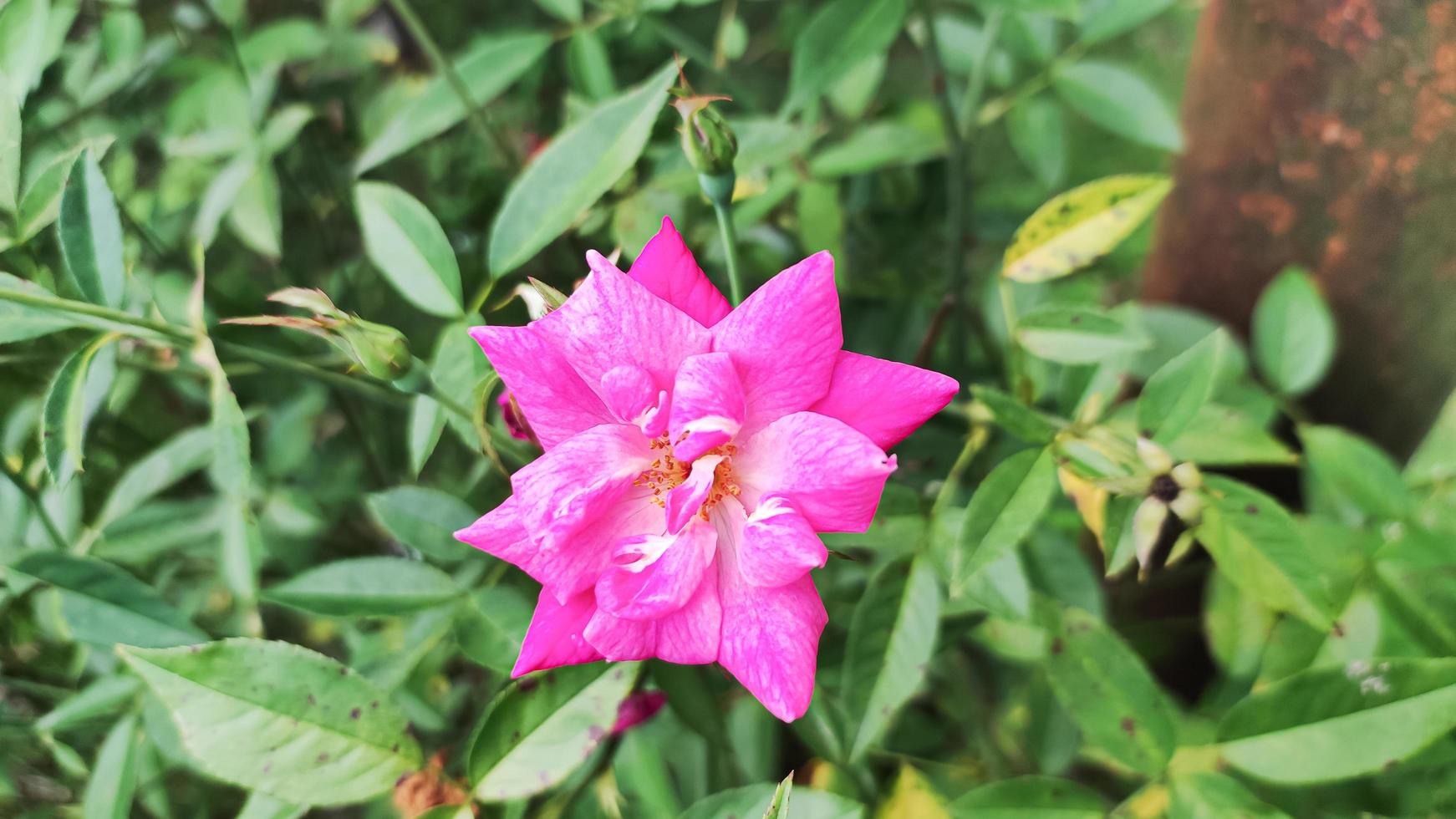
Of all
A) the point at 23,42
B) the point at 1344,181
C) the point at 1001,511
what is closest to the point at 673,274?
the point at 1001,511

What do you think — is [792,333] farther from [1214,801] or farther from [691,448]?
[1214,801]

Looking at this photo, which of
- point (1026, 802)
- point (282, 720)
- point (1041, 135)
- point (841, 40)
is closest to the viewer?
point (282, 720)

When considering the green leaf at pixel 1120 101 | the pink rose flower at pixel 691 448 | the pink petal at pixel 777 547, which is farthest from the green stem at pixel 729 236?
the green leaf at pixel 1120 101

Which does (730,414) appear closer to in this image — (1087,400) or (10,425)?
(1087,400)

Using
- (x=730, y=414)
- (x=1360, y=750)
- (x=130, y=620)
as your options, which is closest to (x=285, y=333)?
(x=130, y=620)

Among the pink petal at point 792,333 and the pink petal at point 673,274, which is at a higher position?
the pink petal at point 673,274

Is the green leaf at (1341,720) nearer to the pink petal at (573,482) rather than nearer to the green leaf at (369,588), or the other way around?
the pink petal at (573,482)

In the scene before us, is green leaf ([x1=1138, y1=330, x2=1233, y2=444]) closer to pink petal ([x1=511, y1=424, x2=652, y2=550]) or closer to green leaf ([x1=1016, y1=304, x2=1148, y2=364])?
green leaf ([x1=1016, y1=304, x2=1148, y2=364])
